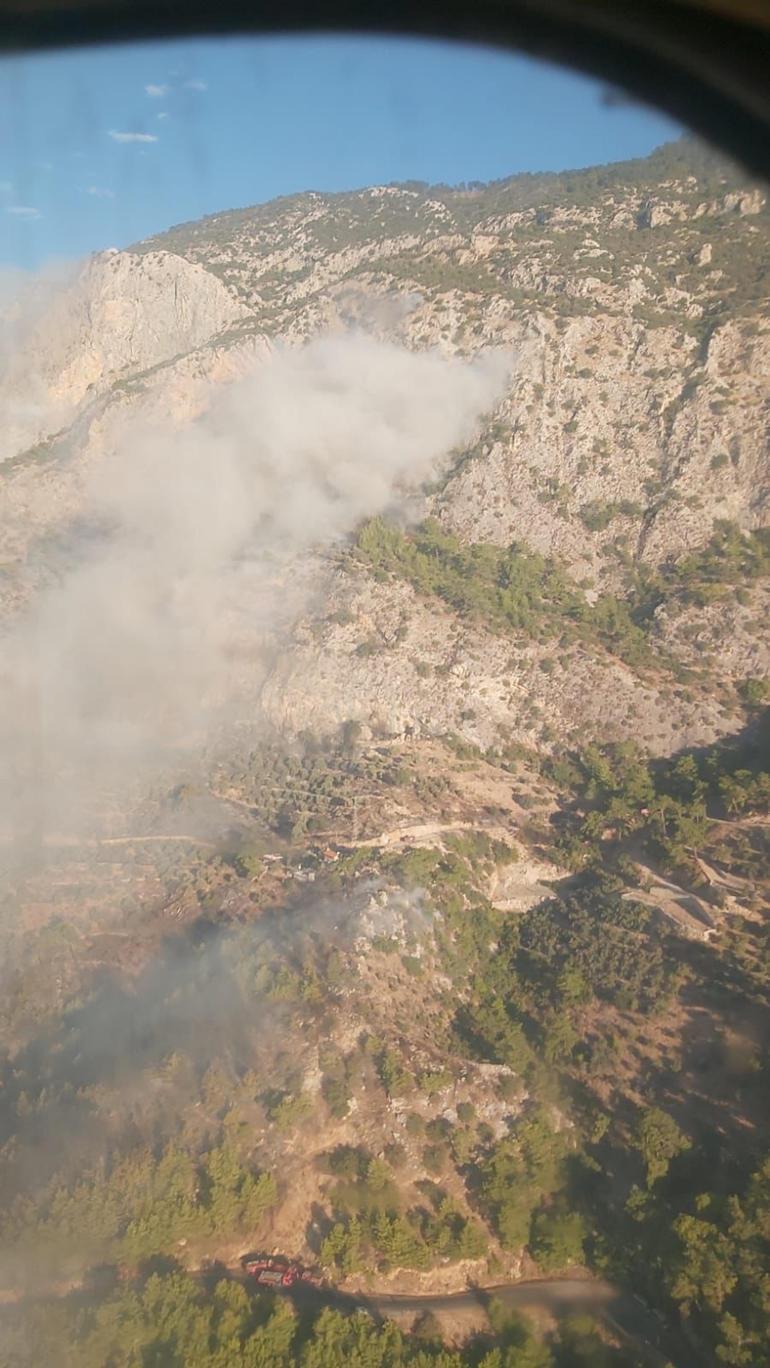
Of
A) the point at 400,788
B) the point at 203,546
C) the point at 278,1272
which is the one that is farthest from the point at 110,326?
the point at 278,1272

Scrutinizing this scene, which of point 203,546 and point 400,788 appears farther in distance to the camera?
point 203,546

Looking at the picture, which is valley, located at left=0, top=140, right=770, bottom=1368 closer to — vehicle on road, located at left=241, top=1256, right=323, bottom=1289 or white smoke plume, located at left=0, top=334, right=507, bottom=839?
white smoke plume, located at left=0, top=334, right=507, bottom=839

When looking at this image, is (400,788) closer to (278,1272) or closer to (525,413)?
(278,1272)

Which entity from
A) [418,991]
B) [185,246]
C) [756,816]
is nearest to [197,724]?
[418,991]

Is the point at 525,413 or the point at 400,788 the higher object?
the point at 525,413

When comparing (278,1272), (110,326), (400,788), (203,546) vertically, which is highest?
(110,326)

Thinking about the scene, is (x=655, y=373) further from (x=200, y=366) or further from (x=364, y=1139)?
(x=364, y=1139)

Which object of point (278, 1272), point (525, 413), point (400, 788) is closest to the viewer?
point (278, 1272)

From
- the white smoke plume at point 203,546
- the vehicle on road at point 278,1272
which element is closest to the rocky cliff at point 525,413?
the white smoke plume at point 203,546
